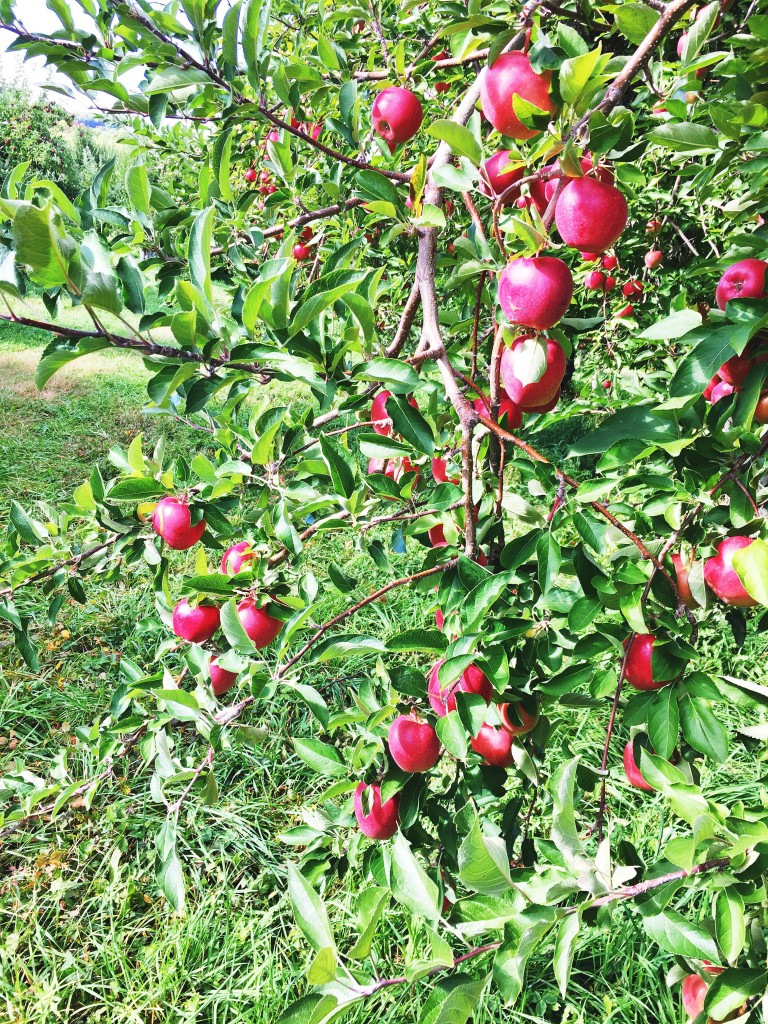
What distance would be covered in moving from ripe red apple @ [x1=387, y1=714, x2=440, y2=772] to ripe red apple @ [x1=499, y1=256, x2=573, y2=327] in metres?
0.42

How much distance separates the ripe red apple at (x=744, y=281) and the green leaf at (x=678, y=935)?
24.1 inches

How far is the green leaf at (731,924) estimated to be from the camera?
57 cm

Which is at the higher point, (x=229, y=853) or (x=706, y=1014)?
(x=706, y=1014)

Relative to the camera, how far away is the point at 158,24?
819 mm

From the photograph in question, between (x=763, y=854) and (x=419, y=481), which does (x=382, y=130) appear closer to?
(x=419, y=481)

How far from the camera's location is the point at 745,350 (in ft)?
2.20

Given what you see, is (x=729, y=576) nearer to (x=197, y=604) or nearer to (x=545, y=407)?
(x=545, y=407)

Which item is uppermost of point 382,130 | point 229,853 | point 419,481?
point 382,130

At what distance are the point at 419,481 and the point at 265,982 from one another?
1.04 m

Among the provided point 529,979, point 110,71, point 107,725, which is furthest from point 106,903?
point 110,71

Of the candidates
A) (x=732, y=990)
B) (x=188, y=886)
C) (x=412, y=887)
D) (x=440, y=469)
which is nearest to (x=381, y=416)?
(x=440, y=469)

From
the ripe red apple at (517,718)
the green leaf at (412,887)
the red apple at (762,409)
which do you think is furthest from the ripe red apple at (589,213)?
the green leaf at (412,887)

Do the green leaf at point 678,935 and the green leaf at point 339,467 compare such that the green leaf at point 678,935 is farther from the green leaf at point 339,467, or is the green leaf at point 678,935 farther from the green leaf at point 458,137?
the green leaf at point 458,137

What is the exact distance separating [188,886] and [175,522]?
1063 millimetres
